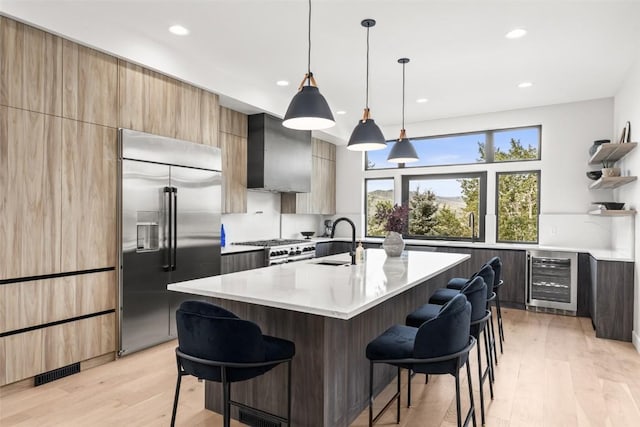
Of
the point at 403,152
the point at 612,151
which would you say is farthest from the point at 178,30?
the point at 612,151

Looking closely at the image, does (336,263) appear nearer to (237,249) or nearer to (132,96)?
(237,249)

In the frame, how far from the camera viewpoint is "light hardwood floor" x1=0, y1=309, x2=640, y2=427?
8.20 ft

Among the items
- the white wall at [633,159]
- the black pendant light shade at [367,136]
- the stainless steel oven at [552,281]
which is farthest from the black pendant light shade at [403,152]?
the stainless steel oven at [552,281]

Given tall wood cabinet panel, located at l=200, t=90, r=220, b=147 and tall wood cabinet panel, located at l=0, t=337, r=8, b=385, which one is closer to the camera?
tall wood cabinet panel, located at l=0, t=337, r=8, b=385

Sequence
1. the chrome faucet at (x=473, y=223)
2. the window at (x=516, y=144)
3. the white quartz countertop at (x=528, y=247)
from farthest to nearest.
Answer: the chrome faucet at (x=473, y=223) → the window at (x=516, y=144) → the white quartz countertop at (x=528, y=247)

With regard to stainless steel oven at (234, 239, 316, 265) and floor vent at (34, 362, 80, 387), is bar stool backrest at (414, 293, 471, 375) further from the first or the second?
stainless steel oven at (234, 239, 316, 265)

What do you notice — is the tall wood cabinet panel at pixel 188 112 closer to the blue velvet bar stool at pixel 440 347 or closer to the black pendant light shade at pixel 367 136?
the black pendant light shade at pixel 367 136

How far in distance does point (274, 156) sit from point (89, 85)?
104 inches

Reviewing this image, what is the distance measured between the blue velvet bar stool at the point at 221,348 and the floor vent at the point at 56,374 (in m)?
1.85

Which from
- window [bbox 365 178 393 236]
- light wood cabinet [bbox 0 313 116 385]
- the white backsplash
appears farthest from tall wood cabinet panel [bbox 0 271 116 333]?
window [bbox 365 178 393 236]

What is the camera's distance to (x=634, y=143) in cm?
403

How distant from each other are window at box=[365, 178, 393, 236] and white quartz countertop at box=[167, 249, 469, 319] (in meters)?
3.96

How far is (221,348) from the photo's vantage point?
1.78 meters

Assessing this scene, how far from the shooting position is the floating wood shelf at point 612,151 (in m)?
4.14
